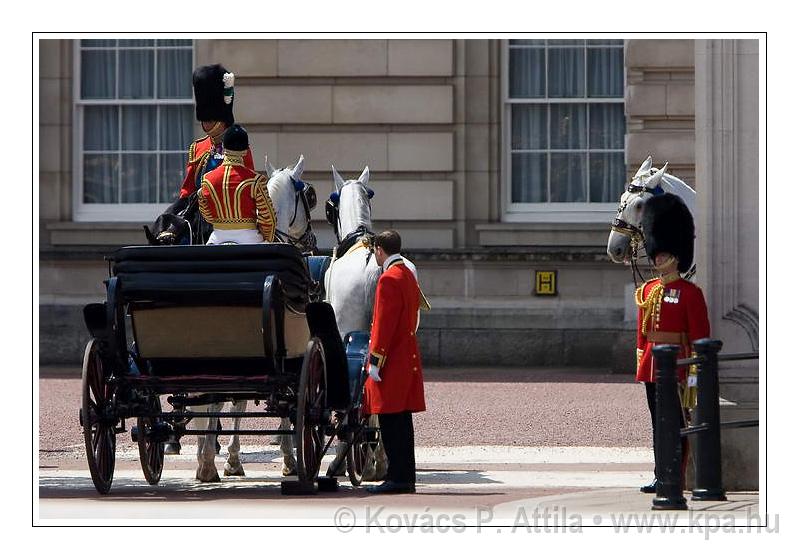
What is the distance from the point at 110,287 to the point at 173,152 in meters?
10.6

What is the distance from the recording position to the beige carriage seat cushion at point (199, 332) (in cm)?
1077

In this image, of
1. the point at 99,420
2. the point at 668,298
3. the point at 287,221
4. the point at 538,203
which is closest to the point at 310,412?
the point at 99,420

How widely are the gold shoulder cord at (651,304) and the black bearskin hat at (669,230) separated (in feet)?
0.91

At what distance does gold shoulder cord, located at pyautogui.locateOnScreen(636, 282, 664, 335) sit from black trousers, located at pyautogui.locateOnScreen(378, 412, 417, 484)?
58.7 inches

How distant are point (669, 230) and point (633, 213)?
145cm

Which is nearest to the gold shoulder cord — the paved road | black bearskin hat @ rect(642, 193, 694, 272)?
black bearskin hat @ rect(642, 193, 694, 272)

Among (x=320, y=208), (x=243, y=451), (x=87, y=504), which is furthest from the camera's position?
(x=320, y=208)

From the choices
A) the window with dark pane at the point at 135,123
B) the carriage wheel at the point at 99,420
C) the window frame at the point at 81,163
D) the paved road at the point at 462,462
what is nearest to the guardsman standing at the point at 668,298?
the paved road at the point at 462,462

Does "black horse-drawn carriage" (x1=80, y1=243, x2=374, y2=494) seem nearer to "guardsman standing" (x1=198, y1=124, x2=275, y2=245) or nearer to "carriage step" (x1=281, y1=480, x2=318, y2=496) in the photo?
"carriage step" (x1=281, y1=480, x2=318, y2=496)

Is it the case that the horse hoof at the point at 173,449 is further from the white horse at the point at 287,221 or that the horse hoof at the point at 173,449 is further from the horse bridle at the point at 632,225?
the horse bridle at the point at 632,225
